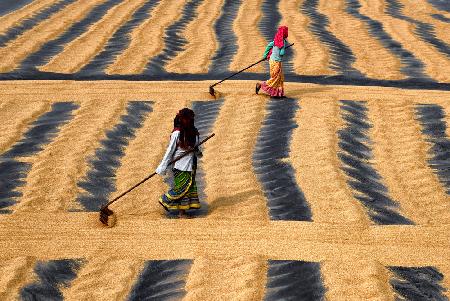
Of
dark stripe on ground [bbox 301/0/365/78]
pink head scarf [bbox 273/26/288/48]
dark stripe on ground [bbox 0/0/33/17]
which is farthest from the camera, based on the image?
dark stripe on ground [bbox 0/0/33/17]

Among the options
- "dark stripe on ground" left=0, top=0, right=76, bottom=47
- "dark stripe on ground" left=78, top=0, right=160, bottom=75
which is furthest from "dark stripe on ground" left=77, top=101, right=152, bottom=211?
"dark stripe on ground" left=0, top=0, right=76, bottom=47

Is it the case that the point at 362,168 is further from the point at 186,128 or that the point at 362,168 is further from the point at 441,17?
the point at 441,17

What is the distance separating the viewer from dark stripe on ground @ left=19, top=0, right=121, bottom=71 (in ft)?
47.0

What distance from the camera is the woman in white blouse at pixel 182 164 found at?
23.2 feet

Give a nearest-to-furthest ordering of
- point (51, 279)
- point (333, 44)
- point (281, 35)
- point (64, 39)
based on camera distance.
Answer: point (51, 279)
point (281, 35)
point (333, 44)
point (64, 39)

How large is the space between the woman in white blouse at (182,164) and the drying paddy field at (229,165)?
0.17m

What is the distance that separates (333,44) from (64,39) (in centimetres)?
624

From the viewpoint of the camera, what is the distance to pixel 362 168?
8.80 metres

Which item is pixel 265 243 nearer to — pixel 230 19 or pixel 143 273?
pixel 143 273

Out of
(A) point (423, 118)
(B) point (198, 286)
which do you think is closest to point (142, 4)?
(A) point (423, 118)

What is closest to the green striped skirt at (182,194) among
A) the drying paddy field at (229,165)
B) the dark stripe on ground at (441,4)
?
the drying paddy field at (229,165)

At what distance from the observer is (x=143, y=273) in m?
6.23

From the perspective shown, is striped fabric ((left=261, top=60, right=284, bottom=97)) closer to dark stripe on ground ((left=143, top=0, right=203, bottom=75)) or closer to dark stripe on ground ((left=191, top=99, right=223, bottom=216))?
dark stripe on ground ((left=191, top=99, right=223, bottom=216))

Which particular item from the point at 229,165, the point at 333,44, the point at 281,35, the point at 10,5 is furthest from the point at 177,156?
the point at 10,5
